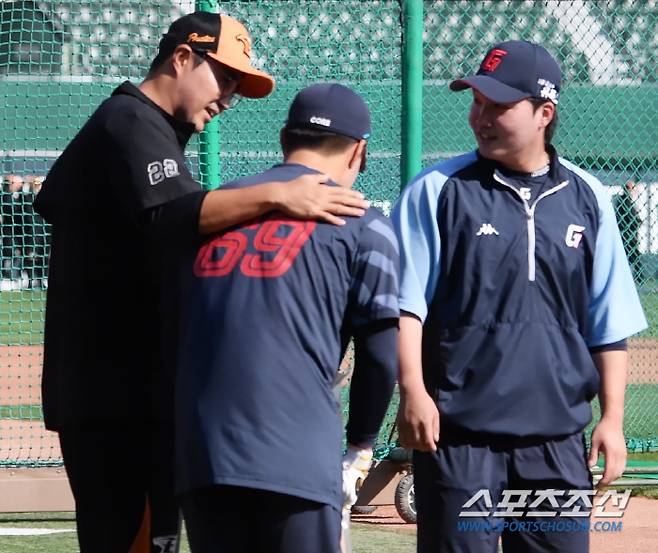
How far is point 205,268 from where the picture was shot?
2.90 m

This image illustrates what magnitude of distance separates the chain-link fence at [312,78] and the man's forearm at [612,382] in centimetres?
357

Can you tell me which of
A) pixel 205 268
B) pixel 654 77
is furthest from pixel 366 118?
pixel 654 77

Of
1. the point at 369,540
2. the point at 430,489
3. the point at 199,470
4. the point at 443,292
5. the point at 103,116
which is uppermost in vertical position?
the point at 103,116

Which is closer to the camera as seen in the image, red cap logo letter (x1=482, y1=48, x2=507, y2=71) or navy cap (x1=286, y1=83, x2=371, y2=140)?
navy cap (x1=286, y1=83, x2=371, y2=140)

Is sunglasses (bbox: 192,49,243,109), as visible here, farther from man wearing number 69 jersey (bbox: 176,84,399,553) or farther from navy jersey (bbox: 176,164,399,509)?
navy jersey (bbox: 176,164,399,509)

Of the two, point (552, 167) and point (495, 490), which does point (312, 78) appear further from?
point (495, 490)

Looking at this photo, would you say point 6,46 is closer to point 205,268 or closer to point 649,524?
point 649,524

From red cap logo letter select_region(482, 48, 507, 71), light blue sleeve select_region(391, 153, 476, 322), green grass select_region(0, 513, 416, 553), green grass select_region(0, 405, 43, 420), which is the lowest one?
green grass select_region(0, 405, 43, 420)

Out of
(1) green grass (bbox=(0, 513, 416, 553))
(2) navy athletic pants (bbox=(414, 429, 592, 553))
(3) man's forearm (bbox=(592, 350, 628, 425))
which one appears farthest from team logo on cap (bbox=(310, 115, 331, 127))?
(1) green grass (bbox=(0, 513, 416, 553))

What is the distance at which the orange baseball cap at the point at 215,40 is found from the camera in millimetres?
3465

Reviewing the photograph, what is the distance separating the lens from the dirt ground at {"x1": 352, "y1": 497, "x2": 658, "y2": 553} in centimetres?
623

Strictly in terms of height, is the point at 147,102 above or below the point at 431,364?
above

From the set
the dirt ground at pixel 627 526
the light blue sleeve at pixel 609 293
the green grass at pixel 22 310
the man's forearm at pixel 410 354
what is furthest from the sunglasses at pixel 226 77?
the green grass at pixel 22 310

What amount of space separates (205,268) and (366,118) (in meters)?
0.54
